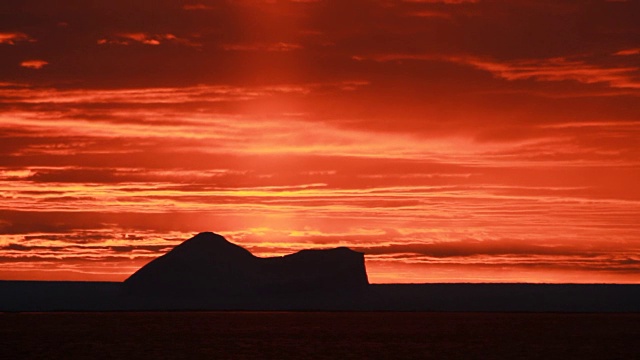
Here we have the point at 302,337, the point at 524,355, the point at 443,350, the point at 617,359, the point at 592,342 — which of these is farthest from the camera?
the point at 302,337

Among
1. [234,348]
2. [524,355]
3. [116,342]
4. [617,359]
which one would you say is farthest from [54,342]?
[617,359]

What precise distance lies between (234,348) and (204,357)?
17408 mm

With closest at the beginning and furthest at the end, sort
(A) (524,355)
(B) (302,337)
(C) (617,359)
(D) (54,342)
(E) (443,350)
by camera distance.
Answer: (C) (617,359) < (A) (524,355) < (E) (443,350) < (D) (54,342) < (B) (302,337)

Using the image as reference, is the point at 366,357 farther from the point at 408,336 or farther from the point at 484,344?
the point at 408,336

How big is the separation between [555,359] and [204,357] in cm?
3293

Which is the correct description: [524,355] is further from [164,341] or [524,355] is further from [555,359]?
[164,341]

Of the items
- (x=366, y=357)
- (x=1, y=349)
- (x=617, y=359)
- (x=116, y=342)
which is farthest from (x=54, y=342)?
(x=617, y=359)

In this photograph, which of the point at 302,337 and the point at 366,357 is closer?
the point at 366,357

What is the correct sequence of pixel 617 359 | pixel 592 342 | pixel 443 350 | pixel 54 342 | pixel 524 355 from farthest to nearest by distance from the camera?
pixel 592 342 < pixel 54 342 < pixel 443 350 < pixel 524 355 < pixel 617 359

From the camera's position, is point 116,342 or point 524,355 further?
point 116,342

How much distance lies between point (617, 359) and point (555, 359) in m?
5.64

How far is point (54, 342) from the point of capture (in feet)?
418

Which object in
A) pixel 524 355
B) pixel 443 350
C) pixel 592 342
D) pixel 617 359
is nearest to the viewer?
pixel 617 359

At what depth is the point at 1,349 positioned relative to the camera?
4368 inches
